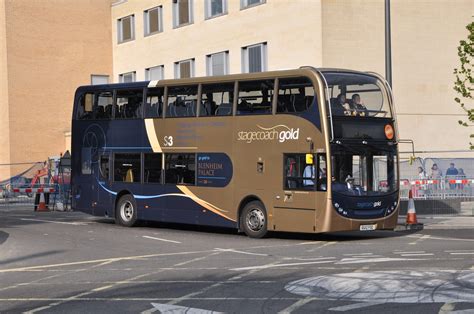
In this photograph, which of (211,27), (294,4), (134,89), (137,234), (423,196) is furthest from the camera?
(211,27)

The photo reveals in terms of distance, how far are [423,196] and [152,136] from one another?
9386mm

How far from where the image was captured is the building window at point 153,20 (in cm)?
4466

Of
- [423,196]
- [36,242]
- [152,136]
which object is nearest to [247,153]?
[152,136]

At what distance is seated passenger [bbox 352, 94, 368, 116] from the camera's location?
59.9 feet

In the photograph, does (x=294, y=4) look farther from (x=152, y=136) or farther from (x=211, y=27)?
(x=152, y=136)

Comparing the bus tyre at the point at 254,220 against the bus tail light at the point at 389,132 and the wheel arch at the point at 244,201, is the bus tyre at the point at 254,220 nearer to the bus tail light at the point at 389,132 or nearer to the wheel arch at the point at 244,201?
the wheel arch at the point at 244,201

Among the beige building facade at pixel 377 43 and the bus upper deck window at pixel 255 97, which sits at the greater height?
the beige building facade at pixel 377 43

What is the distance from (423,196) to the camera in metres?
25.7

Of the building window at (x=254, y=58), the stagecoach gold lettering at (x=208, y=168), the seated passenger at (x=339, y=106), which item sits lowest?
the stagecoach gold lettering at (x=208, y=168)

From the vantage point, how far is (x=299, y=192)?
18.2 meters

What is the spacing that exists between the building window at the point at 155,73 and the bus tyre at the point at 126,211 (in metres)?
22.2

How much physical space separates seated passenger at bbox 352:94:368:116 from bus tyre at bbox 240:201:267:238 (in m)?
3.18

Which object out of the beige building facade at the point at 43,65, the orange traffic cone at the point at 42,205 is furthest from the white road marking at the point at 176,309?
the beige building facade at the point at 43,65

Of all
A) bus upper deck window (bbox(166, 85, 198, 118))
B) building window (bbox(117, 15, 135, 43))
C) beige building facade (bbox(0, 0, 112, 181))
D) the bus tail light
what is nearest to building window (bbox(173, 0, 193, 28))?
building window (bbox(117, 15, 135, 43))
